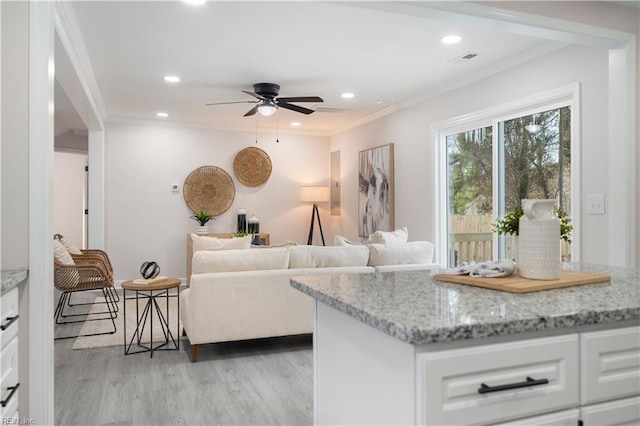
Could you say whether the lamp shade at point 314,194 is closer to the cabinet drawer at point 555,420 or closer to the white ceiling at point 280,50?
the white ceiling at point 280,50

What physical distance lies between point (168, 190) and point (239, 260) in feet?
12.7

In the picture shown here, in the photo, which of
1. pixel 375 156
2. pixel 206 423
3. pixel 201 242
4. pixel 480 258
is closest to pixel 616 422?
pixel 206 423

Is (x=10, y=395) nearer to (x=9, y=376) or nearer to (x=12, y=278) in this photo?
(x=9, y=376)

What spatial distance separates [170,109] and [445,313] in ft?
18.9

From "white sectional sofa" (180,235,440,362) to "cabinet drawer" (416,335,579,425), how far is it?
8.45 ft

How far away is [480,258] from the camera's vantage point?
481 centimetres

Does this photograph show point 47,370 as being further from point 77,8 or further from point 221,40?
point 221,40

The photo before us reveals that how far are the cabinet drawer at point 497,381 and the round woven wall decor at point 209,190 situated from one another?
21.0 ft

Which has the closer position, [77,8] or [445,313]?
[445,313]

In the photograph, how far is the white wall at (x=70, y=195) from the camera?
8.42m

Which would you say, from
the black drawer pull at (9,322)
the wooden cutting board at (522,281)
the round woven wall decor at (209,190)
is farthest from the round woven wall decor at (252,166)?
the wooden cutting board at (522,281)

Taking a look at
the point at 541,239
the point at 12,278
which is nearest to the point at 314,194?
the point at 12,278

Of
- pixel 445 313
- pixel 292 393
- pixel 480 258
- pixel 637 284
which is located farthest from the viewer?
pixel 480 258

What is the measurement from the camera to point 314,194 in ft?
24.2
